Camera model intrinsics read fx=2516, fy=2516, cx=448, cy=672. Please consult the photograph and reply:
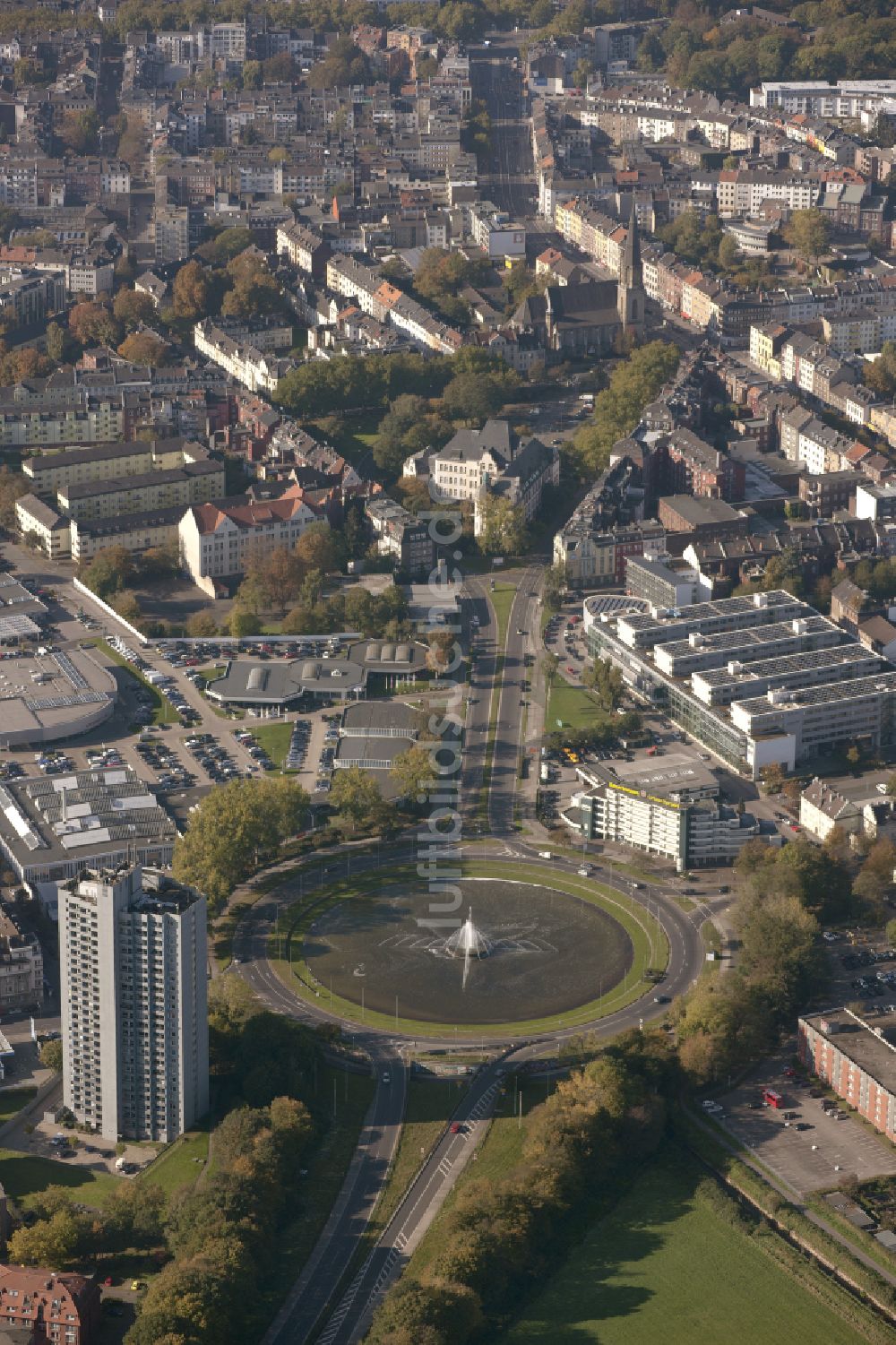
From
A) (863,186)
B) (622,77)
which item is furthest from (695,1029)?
(622,77)

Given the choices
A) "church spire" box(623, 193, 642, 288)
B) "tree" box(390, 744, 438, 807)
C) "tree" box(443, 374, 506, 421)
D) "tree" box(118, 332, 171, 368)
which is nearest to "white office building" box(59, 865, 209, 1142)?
"tree" box(390, 744, 438, 807)

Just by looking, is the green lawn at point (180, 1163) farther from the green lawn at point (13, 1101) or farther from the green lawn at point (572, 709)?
the green lawn at point (572, 709)

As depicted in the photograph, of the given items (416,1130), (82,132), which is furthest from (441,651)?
(82,132)

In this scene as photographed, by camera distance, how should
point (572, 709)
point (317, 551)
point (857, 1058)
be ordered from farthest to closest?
point (317, 551) < point (572, 709) < point (857, 1058)

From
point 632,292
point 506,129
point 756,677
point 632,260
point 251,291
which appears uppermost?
point 632,260

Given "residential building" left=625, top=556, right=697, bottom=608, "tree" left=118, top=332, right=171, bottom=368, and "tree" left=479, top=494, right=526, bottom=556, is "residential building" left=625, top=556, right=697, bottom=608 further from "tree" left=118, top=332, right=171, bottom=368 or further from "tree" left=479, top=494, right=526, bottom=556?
"tree" left=118, top=332, right=171, bottom=368

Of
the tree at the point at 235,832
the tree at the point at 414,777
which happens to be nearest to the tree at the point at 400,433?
the tree at the point at 414,777

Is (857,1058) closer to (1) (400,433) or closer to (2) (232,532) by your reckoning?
(2) (232,532)
